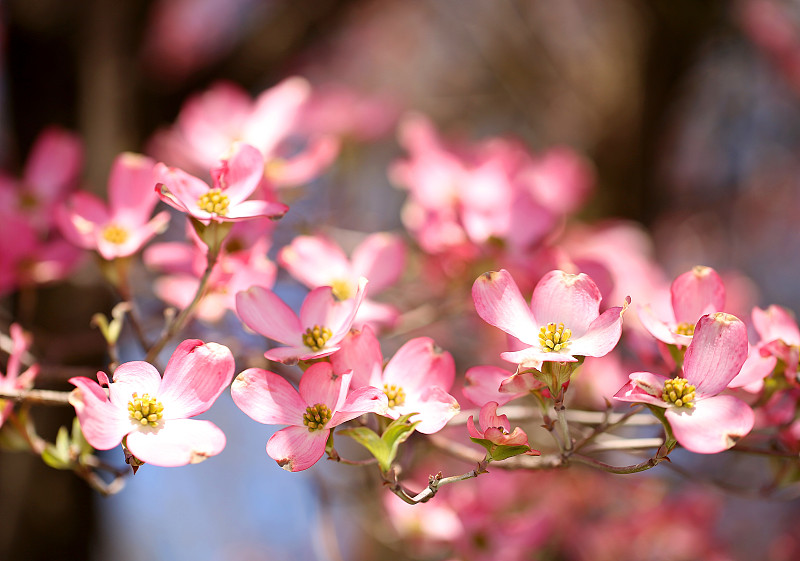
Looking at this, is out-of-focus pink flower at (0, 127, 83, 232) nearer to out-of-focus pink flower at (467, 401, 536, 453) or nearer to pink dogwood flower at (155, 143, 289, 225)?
pink dogwood flower at (155, 143, 289, 225)

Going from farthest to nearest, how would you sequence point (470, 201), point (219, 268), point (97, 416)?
1. point (470, 201)
2. point (219, 268)
3. point (97, 416)

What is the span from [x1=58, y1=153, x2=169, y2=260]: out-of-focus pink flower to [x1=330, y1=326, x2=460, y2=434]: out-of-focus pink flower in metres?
0.32

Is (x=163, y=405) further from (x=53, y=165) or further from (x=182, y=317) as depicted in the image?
(x=53, y=165)

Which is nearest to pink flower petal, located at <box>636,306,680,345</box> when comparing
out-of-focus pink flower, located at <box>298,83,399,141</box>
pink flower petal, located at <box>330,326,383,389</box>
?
pink flower petal, located at <box>330,326,383,389</box>

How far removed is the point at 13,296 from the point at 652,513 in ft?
4.09

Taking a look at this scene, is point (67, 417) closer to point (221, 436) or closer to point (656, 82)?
point (221, 436)

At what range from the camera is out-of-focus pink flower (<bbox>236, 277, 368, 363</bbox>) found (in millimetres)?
596

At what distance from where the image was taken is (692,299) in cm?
64

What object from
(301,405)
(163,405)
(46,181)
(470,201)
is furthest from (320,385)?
(46,181)

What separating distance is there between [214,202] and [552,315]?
0.33 meters

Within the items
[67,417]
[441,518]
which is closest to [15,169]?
[67,417]

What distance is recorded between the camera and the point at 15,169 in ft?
4.68

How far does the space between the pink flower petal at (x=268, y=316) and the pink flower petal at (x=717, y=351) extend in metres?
0.33

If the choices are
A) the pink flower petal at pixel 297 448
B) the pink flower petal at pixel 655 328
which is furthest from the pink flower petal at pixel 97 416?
the pink flower petal at pixel 655 328
